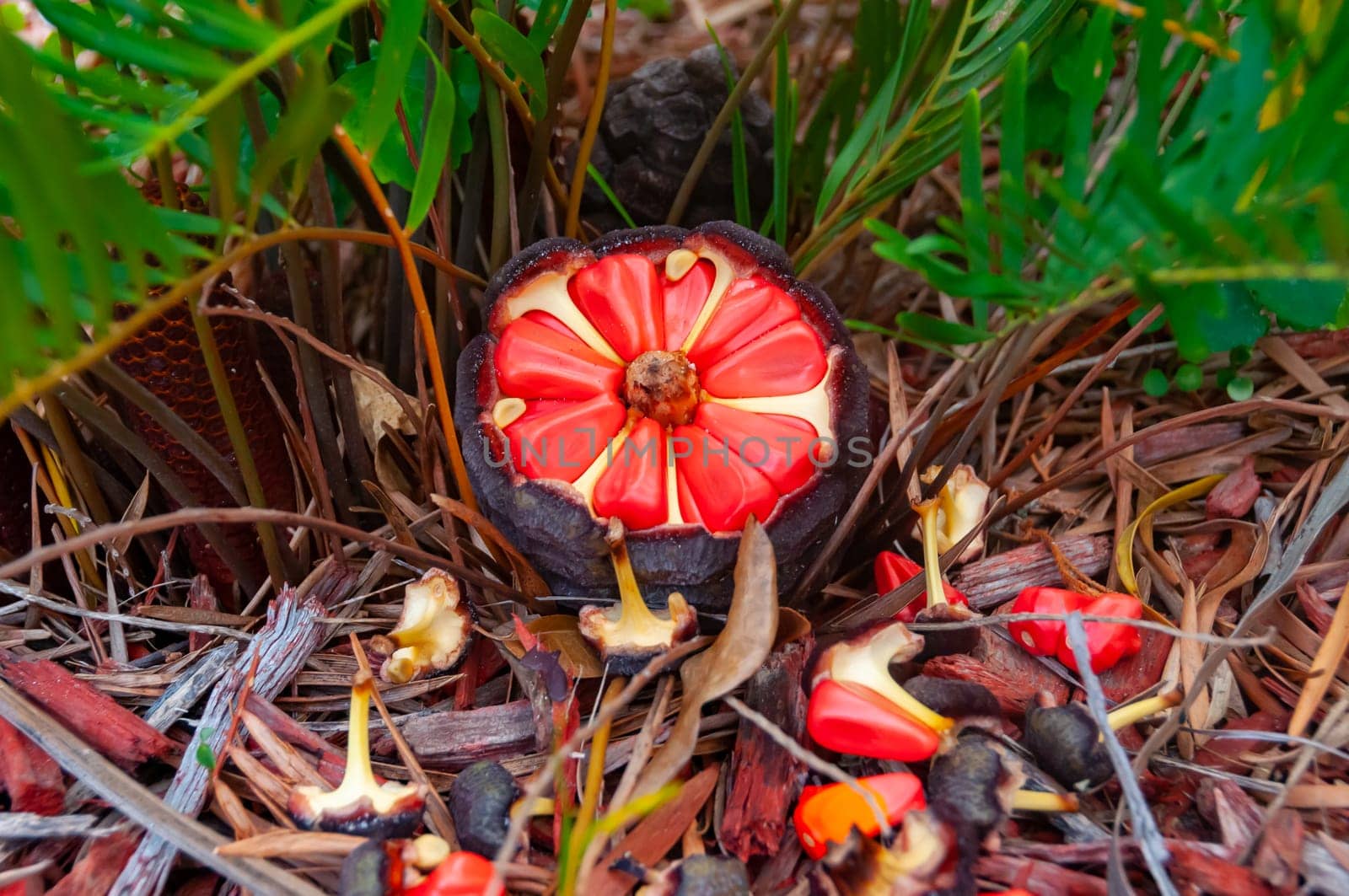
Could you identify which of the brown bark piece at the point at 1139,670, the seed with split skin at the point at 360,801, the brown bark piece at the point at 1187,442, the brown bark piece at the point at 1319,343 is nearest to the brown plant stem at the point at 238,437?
the seed with split skin at the point at 360,801

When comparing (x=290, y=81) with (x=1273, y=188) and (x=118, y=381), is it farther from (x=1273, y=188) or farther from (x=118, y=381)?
(x=1273, y=188)

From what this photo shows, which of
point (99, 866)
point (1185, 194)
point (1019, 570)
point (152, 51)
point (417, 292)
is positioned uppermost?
point (152, 51)

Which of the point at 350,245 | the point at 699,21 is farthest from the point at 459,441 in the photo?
the point at 699,21

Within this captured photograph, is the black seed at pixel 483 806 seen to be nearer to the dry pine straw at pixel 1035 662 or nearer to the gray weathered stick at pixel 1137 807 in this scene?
the dry pine straw at pixel 1035 662

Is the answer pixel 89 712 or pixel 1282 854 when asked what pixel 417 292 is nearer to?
pixel 89 712

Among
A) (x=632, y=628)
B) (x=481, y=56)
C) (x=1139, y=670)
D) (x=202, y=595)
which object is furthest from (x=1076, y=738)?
(x=202, y=595)

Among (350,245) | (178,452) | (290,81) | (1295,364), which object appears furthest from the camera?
(350,245)

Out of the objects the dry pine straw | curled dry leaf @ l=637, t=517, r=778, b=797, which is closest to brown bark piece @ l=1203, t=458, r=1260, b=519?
the dry pine straw
